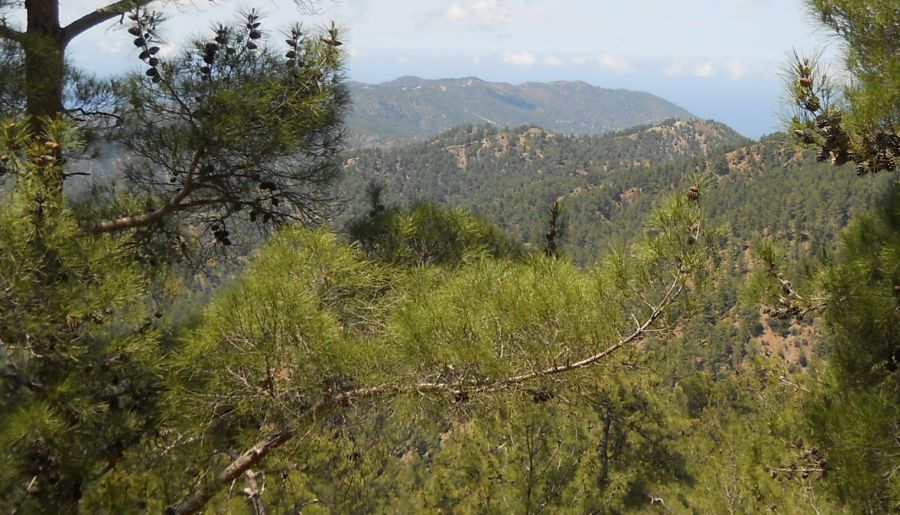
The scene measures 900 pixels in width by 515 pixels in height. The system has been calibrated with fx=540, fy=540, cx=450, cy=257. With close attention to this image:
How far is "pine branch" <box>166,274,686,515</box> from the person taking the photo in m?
2.03

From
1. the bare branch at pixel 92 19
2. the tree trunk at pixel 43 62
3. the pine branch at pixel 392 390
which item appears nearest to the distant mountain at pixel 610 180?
the pine branch at pixel 392 390

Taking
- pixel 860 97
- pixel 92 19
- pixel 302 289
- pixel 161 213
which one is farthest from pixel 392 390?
pixel 92 19

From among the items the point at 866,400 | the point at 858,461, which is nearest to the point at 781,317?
the point at 866,400

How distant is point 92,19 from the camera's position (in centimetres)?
268

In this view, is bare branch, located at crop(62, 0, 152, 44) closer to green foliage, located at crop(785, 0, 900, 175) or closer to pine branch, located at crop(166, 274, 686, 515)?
pine branch, located at crop(166, 274, 686, 515)

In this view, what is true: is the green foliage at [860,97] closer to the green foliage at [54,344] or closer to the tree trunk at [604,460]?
the green foliage at [54,344]

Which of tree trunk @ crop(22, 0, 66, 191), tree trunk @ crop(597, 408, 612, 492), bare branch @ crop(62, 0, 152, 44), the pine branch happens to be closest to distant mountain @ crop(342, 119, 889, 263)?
the pine branch

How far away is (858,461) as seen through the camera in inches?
85.5

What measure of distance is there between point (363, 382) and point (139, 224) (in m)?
1.53

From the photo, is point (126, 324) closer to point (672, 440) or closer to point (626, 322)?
point (626, 322)

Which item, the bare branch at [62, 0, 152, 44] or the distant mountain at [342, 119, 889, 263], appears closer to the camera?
the bare branch at [62, 0, 152, 44]

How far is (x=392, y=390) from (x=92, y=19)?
2.35 meters

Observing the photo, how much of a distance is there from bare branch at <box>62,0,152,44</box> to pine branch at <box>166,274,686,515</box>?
2108mm

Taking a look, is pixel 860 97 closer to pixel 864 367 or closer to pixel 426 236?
pixel 864 367
